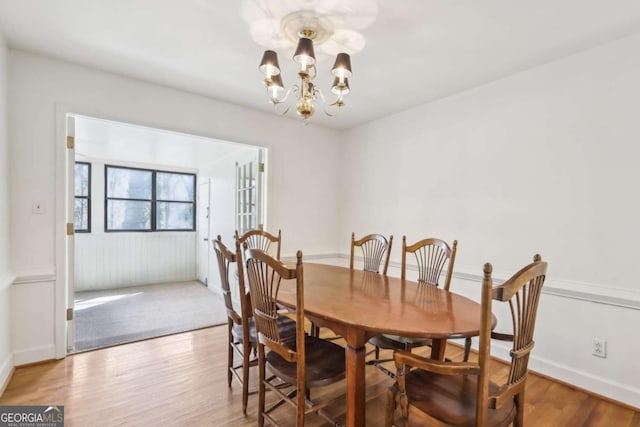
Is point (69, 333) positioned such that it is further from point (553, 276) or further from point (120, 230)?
point (553, 276)

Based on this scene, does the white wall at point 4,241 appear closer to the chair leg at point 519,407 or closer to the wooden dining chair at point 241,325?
the wooden dining chair at point 241,325

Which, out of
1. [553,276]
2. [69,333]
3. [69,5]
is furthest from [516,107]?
[69,333]

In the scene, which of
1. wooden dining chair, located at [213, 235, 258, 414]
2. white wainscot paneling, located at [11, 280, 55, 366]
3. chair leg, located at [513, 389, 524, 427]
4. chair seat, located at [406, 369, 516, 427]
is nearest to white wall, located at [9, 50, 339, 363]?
white wainscot paneling, located at [11, 280, 55, 366]

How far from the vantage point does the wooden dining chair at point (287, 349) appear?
146cm

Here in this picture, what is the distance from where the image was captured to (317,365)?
1.63 m

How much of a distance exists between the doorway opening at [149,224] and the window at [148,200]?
0.02m

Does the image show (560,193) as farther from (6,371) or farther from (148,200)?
(148,200)

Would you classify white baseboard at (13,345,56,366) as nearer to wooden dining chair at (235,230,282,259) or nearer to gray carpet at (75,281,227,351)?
gray carpet at (75,281,227,351)

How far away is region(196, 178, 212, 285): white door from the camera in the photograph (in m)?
5.44

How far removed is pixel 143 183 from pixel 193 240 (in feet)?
4.48

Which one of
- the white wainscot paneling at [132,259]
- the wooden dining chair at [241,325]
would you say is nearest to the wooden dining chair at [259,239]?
the wooden dining chair at [241,325]

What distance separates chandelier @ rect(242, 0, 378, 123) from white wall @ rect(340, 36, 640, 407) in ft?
4.85

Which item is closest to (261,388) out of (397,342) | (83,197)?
(397,342)

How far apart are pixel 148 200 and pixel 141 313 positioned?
2.55 meters
